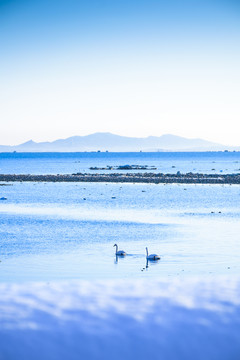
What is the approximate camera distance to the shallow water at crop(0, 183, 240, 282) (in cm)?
2109

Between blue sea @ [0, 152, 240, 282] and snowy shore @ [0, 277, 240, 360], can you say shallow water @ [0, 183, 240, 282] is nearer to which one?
blue sea @ [0, 152, 240, 282]

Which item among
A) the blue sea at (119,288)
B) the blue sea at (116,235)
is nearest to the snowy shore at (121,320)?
the blue sea at (119,288)

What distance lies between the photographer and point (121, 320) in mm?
14656

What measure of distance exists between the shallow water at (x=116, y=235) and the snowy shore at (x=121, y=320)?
6.22ft

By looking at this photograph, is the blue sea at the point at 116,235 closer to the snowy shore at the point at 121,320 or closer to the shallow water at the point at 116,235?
the shallow water at the point at 116,235

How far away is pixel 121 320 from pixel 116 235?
15752 millimetres

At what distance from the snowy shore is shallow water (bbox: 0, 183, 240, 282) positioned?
1897mm

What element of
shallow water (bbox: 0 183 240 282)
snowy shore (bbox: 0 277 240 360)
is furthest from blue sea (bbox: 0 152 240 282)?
snowy shore (bbox: 0 277 240 360)

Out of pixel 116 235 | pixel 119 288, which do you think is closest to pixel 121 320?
pixel 119 288

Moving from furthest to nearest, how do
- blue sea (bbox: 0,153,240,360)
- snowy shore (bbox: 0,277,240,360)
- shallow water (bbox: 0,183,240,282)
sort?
shallow water (bbox: 0,183,240,282) → blue sea (bbox: 0,153,240,360) → snowy shore (bbox: 0,277,240,360)

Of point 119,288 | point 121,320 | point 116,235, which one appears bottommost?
point 121,320

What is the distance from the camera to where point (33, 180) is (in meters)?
81.8

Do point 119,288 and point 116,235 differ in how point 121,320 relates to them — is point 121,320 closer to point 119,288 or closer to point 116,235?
point 119,288

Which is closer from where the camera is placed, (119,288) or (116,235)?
(119,288)
